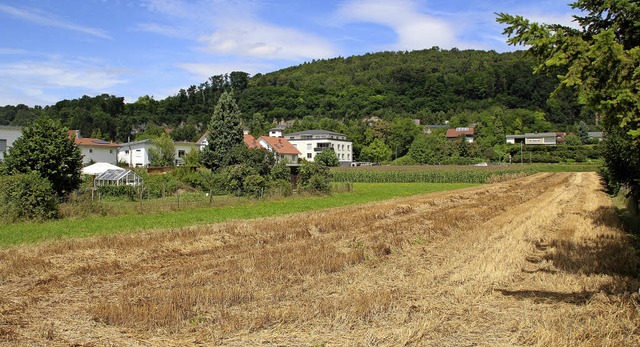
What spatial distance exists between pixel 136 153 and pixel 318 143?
50700 millimetres

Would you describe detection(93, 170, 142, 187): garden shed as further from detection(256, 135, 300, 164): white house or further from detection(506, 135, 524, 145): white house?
detection(506, 135, 524, 145): white house

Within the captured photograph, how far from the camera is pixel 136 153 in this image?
85188mm

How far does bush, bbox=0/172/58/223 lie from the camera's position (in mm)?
22875

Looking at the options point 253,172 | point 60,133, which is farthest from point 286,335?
point 253,172

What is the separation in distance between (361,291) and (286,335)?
291 cm

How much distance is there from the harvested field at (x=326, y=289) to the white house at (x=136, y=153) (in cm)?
6898

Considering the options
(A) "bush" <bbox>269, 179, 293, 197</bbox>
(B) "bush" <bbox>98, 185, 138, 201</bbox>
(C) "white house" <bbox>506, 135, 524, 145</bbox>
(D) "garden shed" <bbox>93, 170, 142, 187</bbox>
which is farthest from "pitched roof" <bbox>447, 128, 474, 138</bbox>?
(B) "bush" <bbox>98, 185, 138, 201</bbox>

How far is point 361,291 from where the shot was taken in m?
10.1

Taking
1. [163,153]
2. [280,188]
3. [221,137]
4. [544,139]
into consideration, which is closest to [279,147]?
[163,153]

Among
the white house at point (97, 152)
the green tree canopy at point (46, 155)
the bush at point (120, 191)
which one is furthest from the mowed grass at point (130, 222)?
the white house at point (97, 152)

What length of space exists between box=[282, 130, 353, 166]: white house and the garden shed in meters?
78.4

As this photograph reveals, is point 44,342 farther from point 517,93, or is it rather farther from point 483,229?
point 517,93

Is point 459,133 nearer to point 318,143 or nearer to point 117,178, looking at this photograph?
point 318,143

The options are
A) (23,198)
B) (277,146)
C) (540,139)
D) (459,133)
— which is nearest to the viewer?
(23,198)
